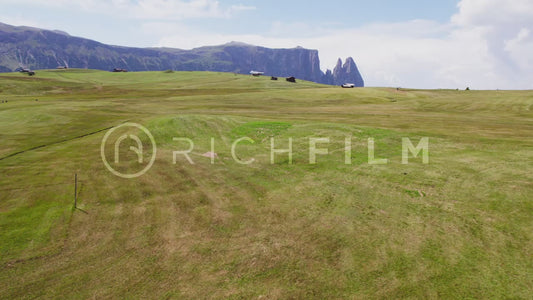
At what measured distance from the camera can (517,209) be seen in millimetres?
12836

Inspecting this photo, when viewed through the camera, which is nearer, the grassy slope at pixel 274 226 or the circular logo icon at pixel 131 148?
the grassy slope at pixel 274 226

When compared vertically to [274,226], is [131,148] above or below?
above

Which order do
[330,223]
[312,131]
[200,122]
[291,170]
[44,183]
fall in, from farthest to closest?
[200,122]
[312,131]
[291,170]
[44,183]
[330,223]

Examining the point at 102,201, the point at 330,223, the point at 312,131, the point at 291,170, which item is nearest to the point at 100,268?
the point at 102,201

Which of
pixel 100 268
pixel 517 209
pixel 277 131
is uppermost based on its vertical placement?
pixel 277 131

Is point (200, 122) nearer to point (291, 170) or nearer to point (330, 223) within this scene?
point (291, 170)

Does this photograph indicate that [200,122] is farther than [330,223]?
Yes

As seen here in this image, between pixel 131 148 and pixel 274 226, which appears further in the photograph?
pixel 131 148

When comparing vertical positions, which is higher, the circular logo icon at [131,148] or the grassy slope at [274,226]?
the circular logo icon at [131,148]

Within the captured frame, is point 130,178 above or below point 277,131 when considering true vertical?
below

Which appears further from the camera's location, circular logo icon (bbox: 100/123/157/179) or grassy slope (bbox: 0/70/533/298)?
circular logo icon (bbox: 100/123/157/179)

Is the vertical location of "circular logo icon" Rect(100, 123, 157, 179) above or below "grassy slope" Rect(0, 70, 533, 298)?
above

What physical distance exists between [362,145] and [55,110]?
42.9 metres

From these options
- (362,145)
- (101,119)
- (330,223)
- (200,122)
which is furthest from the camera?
(101,119)
